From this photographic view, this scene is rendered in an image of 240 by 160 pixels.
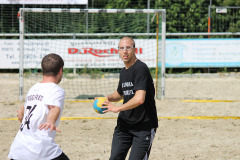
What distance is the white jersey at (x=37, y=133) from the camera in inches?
111

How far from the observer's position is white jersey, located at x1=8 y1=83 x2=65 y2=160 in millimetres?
2811

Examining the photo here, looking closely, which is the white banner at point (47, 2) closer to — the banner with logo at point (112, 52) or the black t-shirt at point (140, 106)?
the banner with logo at point (112, 52)

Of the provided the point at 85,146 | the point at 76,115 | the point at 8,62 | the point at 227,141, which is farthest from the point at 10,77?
the point at 227,141

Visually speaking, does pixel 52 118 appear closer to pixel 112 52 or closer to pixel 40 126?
pixel 40 126

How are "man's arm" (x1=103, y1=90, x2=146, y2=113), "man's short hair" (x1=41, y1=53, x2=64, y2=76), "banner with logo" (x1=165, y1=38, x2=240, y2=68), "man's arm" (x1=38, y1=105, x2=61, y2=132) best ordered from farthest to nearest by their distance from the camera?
1. "banner with logo" (x1=165, y1=38, x2=240, y2=68)
2. "man's arm" (x1=103, y1=90, x2=146, y2=113)
3. "man's short hair" (x1=41, y1=53, x2=64, y2=76)
4. "man's arm" (x1=38, y1=105, x2=61, y2=132)

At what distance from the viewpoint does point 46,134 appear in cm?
284

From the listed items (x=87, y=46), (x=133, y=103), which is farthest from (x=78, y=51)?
(x=133, y=103)

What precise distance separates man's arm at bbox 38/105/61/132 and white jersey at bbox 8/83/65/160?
36 millimetres

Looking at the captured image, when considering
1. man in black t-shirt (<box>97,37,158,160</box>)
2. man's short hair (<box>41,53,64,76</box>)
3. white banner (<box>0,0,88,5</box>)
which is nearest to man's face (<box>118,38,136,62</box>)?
man in black t-shirt (<box>97,37,158,160</box>)

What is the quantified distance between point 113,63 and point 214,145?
9.73 meters

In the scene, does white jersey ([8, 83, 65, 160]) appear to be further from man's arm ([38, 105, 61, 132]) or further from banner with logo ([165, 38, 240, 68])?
banner with logo ([165, 38, 240, 68])

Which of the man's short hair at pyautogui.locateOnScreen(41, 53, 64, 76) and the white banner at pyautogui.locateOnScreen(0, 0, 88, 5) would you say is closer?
the man's short hair at pyautogui.locateOnScreen(41, 53, 64, 76)

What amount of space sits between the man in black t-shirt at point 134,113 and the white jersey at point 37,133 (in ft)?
2.84

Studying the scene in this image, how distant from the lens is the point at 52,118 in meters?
2.80
